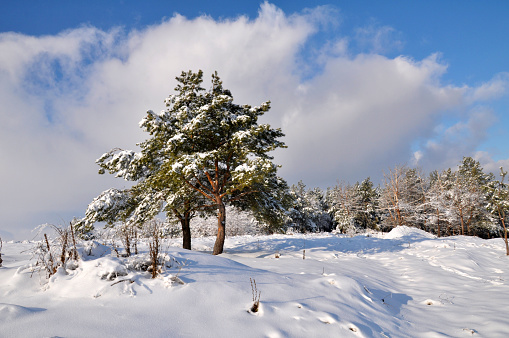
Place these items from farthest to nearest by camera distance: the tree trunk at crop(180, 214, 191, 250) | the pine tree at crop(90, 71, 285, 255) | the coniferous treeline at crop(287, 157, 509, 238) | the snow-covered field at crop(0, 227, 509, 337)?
the coniferous treeline at crop(287, 157, 509, 238)
the tree trunk at crop(180, 214, 191, 250)
the pine tree at crop(90, 71, 285, 255)
the snow-covered field at crop(0, 227, 509, 337)

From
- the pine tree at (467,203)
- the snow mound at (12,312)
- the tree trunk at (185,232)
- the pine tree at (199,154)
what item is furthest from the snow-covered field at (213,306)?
the pine tree at (467,203)

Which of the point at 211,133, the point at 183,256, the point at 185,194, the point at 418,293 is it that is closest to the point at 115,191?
the point at 185,194

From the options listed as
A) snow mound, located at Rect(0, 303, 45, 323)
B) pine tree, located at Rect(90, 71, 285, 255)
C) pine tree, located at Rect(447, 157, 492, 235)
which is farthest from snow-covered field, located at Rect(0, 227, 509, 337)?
pine tree, located at Rect(447, 157, 492, 235)

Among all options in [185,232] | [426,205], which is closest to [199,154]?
[185,232]

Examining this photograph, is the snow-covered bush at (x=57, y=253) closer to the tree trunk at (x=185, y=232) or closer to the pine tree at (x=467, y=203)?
the tree trunk at (x=185, y=232)

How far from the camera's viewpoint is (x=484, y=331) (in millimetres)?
3633

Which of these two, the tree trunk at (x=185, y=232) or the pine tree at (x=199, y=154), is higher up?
the pine tree at (x=199, y=154)

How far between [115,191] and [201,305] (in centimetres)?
1084

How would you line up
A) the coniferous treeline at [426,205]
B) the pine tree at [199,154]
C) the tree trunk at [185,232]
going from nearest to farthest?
the pine tree at [199,154] → the tree trunk at [185,232] → the coniferous treeline at [426,205]

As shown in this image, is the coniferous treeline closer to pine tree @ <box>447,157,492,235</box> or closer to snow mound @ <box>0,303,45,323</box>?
pine tree @ <box>447,157,492,235</box>

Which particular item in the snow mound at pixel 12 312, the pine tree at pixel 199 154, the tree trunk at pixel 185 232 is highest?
the pine tree at pixel 199 154

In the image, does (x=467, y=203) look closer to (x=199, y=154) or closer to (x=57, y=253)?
(x=199, y=154)

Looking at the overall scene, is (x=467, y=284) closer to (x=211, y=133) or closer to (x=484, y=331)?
(x=484, y=331)

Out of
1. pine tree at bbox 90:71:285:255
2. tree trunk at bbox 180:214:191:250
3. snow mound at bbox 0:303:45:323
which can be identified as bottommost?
tree trunk at bbox 180:214:191:250
